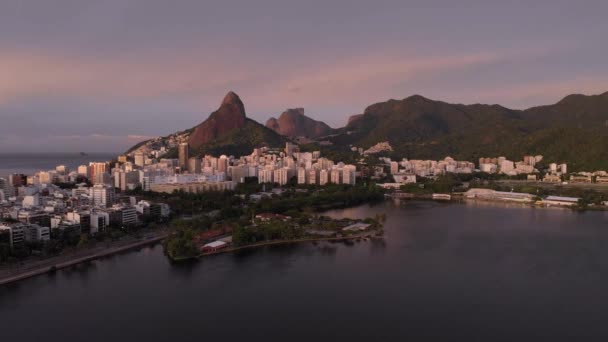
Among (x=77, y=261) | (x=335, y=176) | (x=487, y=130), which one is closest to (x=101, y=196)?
(x=77, y=261)

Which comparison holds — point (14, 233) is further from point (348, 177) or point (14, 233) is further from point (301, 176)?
point (348, 177)

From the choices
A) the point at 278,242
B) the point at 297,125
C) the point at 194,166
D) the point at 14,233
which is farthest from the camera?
the point at 297,125

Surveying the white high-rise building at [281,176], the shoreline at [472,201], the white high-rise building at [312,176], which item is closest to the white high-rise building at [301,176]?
the white high-rise building at [312,176]

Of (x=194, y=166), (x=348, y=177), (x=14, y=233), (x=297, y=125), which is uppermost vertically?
(x=297, y=125)

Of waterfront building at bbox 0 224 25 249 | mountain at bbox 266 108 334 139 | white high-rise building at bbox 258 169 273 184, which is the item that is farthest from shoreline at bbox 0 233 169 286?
mountain at bbox 266 108 334 139

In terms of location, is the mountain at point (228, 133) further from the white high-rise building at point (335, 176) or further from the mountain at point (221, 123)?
the white high-rise building at point (335, 176)

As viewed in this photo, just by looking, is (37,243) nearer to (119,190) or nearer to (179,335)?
(179,335)
